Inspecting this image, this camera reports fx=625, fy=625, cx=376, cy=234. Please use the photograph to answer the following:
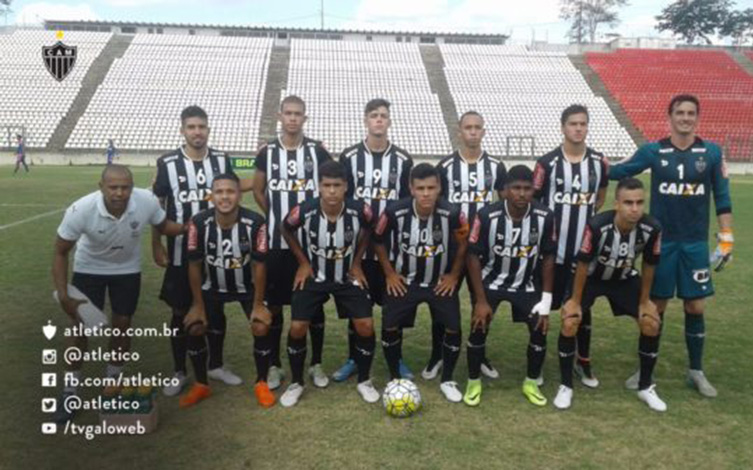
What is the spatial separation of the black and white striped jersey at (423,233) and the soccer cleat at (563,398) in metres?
1.17

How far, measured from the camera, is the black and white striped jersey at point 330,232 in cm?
430

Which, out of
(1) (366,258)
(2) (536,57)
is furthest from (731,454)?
(2) (536,57)

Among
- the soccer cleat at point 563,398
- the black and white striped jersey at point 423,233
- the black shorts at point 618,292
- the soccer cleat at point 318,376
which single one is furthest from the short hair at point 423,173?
the soccer cleat at point 563,398

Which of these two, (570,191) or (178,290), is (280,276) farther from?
(570,191)

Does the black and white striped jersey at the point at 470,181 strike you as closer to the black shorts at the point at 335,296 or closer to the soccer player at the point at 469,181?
the soccer player at the point at 469,181

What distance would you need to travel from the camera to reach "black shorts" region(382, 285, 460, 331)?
4352 mm

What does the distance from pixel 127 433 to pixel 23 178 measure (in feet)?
66.7

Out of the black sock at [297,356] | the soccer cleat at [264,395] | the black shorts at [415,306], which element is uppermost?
the black shorts at [415,306]

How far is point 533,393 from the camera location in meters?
4.28

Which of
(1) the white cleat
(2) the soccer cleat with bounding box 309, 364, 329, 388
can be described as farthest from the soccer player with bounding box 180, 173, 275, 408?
(2) the soccer cleat with bounding box 309, 364, 329, 388

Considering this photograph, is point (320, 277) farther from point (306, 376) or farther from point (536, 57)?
point (536, 57)

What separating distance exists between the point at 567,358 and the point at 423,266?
1.17 m

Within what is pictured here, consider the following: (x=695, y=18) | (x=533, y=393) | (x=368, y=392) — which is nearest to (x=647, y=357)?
(x=533, y=393)

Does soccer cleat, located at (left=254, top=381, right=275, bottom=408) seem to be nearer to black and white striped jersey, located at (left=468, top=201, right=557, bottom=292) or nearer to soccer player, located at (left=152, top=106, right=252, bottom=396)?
soccer player, located at (left=152, top=106, right=252, bottom=396)
